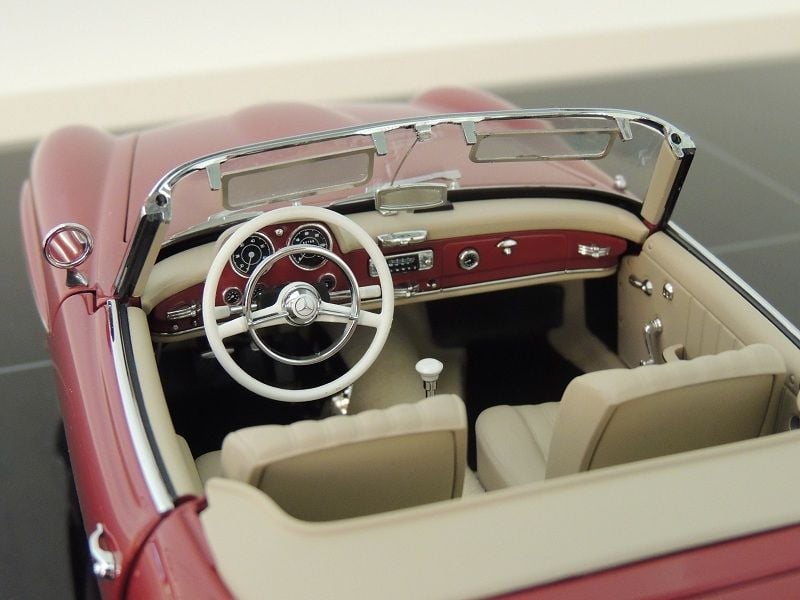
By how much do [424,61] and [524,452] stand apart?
5622 millimetres

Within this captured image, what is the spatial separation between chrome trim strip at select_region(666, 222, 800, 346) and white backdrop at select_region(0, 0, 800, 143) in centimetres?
446

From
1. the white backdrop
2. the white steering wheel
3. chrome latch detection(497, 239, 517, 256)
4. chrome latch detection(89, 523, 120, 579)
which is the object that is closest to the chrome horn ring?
the white steering wheel

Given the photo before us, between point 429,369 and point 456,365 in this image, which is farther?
point 456,365

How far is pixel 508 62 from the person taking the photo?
8.20m

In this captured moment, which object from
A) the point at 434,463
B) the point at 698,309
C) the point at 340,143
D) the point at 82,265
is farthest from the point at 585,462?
the point at 82,265

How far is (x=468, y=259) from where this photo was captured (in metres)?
3.65

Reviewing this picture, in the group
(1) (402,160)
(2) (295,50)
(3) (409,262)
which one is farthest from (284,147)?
(2) (295,50)

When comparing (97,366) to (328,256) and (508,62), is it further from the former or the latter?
(508,62)

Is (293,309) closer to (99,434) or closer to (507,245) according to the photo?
(99,434)

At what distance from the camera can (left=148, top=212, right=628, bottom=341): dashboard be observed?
3.23 m

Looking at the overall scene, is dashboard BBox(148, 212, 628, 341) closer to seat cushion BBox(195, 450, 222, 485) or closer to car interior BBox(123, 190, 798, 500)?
car interior BBox(123, 190, 798, 500)

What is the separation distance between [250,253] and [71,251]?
558 mm

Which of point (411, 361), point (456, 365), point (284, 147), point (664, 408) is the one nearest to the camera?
point (664, 408)

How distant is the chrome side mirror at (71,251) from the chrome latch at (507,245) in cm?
146
